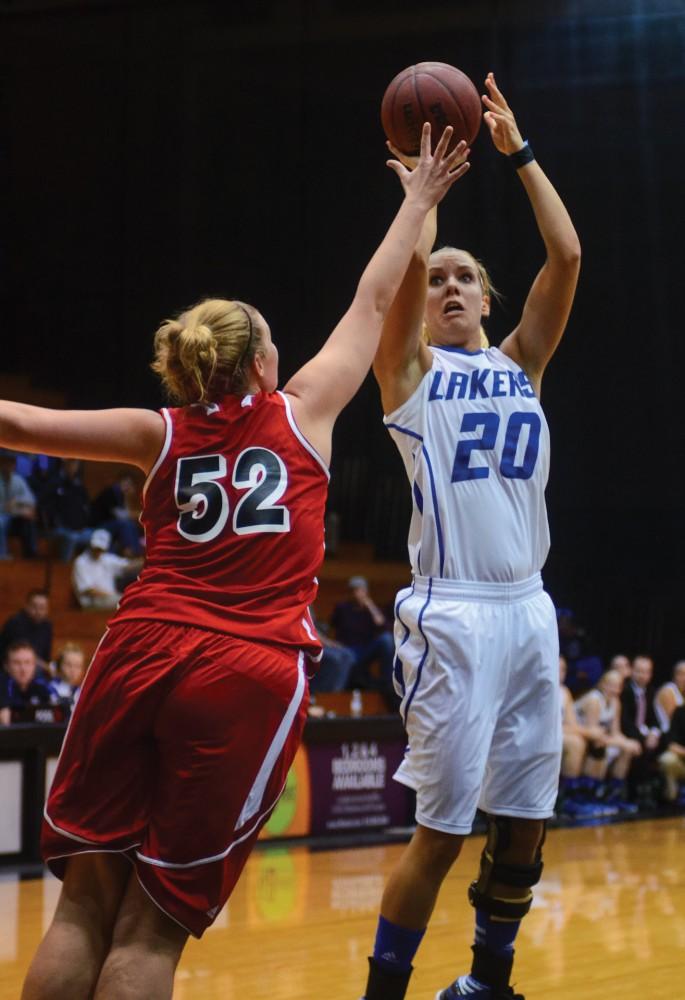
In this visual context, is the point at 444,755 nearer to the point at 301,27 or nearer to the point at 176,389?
the point at 176,389

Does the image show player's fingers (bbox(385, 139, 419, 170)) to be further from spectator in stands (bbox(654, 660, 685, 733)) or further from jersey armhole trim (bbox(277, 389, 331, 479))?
spectator in stands (bbox(654, 660, 685, 733))

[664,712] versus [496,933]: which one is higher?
[496,933]

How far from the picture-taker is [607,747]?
11516 millimetres

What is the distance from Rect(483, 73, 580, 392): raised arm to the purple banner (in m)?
5.60

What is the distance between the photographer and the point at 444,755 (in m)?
3.59

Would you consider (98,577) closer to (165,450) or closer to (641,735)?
(641,735)

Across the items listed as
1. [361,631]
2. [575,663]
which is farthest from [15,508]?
[575,663]

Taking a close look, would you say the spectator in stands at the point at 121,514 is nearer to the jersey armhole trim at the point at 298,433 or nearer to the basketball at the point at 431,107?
the basketball at the point at 431,107

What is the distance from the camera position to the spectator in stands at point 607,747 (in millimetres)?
11414

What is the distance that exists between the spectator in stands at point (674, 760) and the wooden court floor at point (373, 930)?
11.1 feet

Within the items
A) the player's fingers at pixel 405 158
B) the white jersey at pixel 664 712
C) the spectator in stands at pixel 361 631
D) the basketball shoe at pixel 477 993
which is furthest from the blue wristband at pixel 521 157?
the white jersey at pixel 664 712

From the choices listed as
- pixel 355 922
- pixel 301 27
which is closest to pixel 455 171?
pixel 355 922

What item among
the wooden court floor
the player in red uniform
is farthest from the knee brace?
the player in red uniform

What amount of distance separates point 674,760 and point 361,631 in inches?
122
